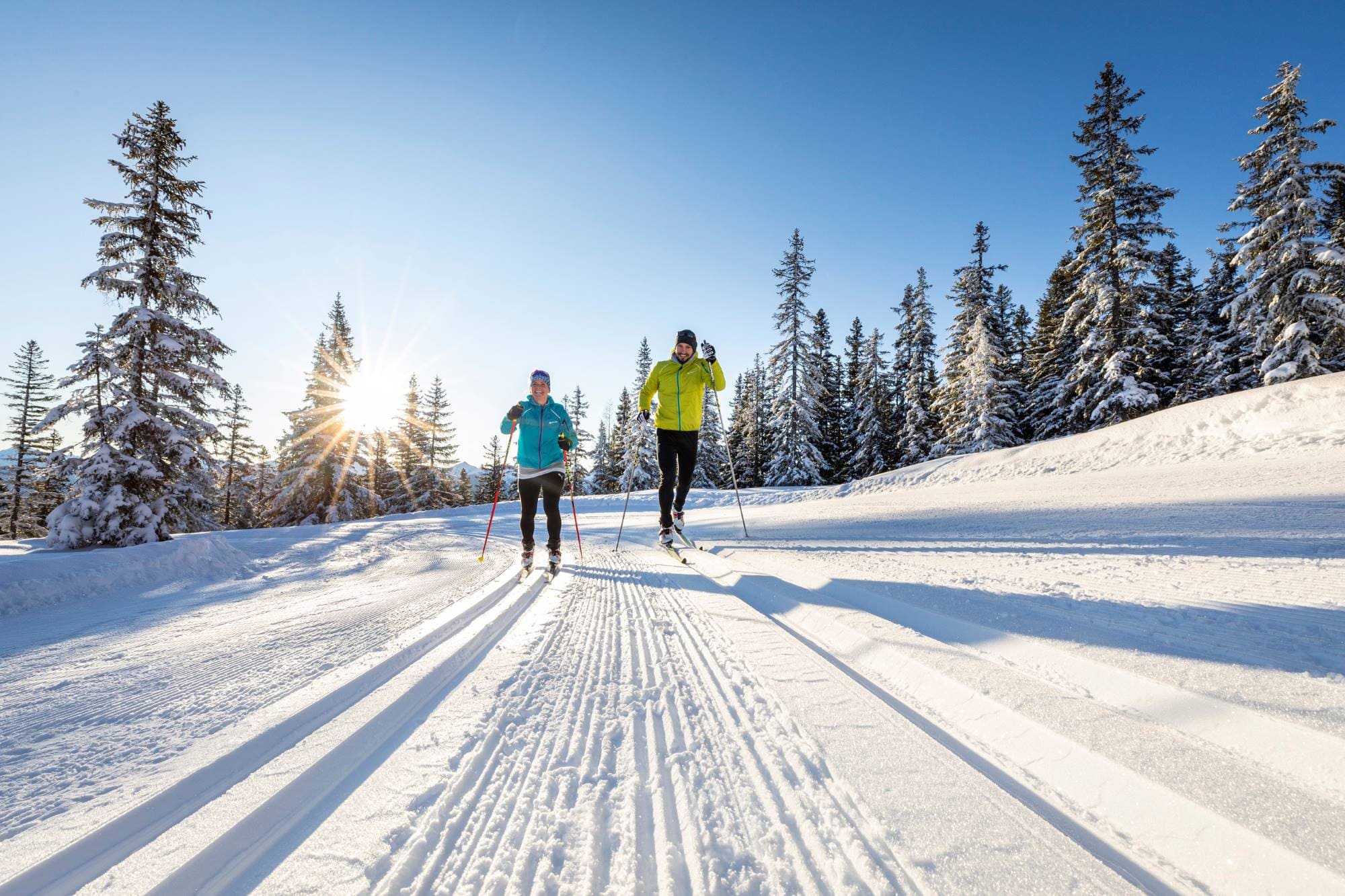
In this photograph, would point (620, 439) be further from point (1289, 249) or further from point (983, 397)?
point (1289, 249)

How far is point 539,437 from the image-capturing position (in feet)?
17.1

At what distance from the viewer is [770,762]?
60.6 inches

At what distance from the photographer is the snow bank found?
15.1ft

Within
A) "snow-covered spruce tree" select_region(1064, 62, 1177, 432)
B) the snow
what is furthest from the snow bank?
A: "snow-covered spruce tree" select_region(1064, 62, 1177, 432)

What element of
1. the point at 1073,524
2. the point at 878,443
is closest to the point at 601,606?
the point at 1073,524

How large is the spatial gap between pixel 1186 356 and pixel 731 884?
3747 centimetres

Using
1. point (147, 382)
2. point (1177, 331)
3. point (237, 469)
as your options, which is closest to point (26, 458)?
point (237, 469)

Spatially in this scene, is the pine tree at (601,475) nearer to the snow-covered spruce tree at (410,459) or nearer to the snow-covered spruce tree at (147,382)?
the snow-covered spruce tree at (410,459)

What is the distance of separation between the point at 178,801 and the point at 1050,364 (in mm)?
34837

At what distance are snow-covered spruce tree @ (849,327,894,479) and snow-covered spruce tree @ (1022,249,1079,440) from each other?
7518 mm

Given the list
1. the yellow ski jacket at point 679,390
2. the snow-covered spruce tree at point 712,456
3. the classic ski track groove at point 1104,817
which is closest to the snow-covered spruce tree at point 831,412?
the snow-covered spruce tree at point 712,456

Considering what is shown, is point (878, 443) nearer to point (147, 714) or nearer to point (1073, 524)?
point (1073, 524)

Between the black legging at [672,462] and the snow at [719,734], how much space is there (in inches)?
76.2

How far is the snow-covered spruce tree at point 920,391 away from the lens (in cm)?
2895
